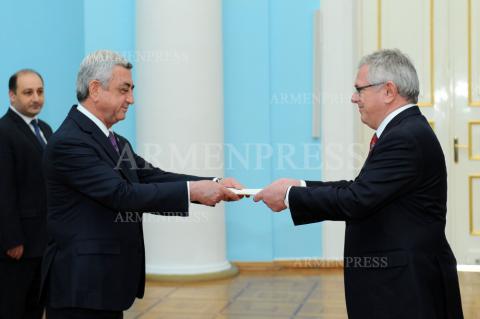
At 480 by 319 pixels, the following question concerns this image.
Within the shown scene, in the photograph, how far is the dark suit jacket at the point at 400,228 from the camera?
8.56 feet

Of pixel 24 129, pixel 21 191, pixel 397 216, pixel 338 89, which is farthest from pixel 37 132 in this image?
pixel 338 89

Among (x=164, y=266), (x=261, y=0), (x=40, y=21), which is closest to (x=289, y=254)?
(x=164, y=266)

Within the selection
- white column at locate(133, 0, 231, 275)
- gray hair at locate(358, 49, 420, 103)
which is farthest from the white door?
gray hair at locate(358, 49, 420, 103)

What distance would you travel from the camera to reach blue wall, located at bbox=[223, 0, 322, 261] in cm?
669

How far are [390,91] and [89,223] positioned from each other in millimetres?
1213

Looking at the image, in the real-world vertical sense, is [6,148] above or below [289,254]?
above

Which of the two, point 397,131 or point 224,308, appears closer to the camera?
point 397,131

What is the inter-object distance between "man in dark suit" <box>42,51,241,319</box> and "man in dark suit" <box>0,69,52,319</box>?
1.38 meters

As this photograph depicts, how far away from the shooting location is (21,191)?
4238 millimetres

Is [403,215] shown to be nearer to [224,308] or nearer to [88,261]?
[88,261]

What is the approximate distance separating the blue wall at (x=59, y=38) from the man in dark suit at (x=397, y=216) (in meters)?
4.16

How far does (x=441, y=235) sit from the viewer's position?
272 centimetres

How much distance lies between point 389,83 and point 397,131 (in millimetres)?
230

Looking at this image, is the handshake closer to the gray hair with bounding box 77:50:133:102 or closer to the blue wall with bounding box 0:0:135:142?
the gray hair with bounding box 77:50:133:102
